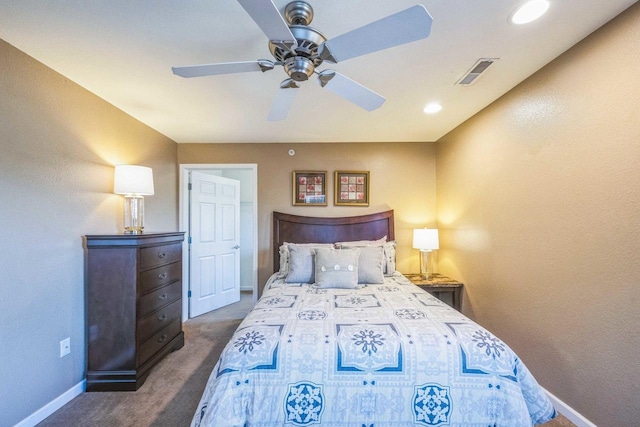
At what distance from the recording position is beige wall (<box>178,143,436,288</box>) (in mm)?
3650

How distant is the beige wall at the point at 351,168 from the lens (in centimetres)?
365

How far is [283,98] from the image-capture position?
1.74m

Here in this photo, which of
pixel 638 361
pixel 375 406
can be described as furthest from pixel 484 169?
pixel 375 406

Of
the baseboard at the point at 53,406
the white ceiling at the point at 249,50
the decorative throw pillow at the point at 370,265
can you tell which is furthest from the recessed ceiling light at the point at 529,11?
the baseboard at the point at 53,406

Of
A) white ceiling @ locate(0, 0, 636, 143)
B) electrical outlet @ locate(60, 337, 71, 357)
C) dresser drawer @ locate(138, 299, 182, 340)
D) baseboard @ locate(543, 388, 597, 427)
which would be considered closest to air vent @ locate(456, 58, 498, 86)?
white ceiling @ locate(0, 0, 636, 143)

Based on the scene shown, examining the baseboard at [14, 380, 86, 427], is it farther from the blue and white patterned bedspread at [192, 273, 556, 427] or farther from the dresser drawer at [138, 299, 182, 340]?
the blue and white patterned bedspread at [192, 273, 556, 427]

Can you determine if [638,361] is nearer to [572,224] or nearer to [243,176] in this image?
[572,224]

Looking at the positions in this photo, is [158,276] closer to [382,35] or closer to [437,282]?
[382,35]

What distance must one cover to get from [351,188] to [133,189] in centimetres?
242

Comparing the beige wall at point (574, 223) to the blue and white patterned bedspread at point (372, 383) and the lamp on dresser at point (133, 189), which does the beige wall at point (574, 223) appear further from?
the lamp on dresser at point (133, 189)

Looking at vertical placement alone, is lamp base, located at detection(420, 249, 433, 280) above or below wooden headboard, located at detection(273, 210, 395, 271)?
below

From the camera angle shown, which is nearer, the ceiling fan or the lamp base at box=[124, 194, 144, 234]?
the ceiling fan

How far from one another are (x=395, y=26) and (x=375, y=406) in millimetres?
1734

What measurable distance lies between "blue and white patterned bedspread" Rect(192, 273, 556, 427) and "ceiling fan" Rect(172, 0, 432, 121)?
4.65ft
